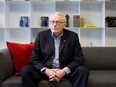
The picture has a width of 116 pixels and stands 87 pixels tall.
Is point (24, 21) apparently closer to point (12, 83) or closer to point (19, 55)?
point (19, 55)

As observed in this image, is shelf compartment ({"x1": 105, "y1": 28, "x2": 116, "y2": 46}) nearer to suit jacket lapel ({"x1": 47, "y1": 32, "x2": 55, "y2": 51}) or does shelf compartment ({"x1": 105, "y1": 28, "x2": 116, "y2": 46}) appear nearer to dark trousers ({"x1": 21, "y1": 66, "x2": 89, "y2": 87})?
suit jacket lapel ({"x1": 47, "y1": 32, "x2": 55, "y2": 51})

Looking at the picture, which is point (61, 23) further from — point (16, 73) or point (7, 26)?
point (7, 26)

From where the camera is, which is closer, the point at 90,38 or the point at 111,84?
the point at 111,84

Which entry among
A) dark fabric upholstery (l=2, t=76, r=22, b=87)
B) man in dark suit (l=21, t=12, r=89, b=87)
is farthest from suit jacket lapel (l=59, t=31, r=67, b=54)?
dark fabric upholstery (l=2, t=76, r=22, b=87)

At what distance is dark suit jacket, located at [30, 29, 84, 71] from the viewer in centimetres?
284

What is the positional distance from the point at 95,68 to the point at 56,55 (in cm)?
68

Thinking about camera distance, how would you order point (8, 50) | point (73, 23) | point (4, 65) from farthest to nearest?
point (73, 23) < point (8, 50) < point (4, 65)

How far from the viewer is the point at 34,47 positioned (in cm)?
293

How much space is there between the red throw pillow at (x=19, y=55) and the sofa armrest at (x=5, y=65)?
0.23 ft

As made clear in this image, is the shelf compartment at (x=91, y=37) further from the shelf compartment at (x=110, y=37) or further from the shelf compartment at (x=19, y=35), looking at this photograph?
the shelf compartment at (x=19, y=35)

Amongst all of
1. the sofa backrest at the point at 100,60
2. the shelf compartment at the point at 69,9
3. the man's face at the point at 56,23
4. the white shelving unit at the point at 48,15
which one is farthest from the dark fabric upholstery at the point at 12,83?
the shelf compartment at the point at 69,9

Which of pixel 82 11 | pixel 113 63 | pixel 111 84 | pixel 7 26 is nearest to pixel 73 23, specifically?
pixel 82 11

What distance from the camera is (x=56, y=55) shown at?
288 centimetres

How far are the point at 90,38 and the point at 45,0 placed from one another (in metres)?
1.29
